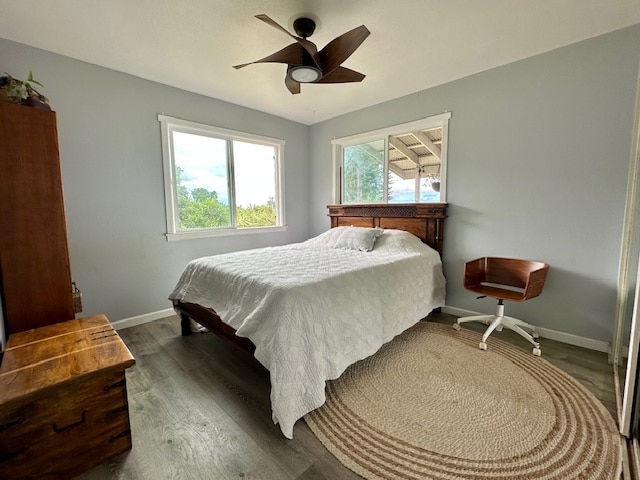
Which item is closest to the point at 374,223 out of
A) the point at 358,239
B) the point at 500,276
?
the point at 358,239

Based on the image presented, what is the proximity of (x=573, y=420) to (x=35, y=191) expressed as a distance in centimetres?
348

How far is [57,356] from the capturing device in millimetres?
1402

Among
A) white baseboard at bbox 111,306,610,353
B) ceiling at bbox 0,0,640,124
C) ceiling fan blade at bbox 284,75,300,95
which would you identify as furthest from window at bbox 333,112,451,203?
ceiling fan blade at bbox 284,75,300,95

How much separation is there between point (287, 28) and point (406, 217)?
2248mm

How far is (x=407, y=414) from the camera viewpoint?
1.63 m

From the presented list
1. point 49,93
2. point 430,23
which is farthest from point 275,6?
point 49,93

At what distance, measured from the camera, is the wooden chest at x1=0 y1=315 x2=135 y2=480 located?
1127 millimetres

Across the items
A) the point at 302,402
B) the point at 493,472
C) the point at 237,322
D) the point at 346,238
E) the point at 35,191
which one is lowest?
the point at 493,472

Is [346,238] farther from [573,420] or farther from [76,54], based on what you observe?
[76,54]

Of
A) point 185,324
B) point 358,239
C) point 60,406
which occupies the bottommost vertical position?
point 185,324

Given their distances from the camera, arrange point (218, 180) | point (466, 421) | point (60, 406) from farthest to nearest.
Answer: point (218, 180), point (466, 421), point (60, 406)

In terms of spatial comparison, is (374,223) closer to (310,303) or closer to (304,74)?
(304,74)

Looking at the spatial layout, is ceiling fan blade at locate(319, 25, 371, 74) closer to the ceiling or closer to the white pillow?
the ceiling

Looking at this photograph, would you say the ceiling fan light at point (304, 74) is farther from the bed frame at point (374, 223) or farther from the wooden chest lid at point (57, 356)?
the wooden chest lid at point (57, 356)
